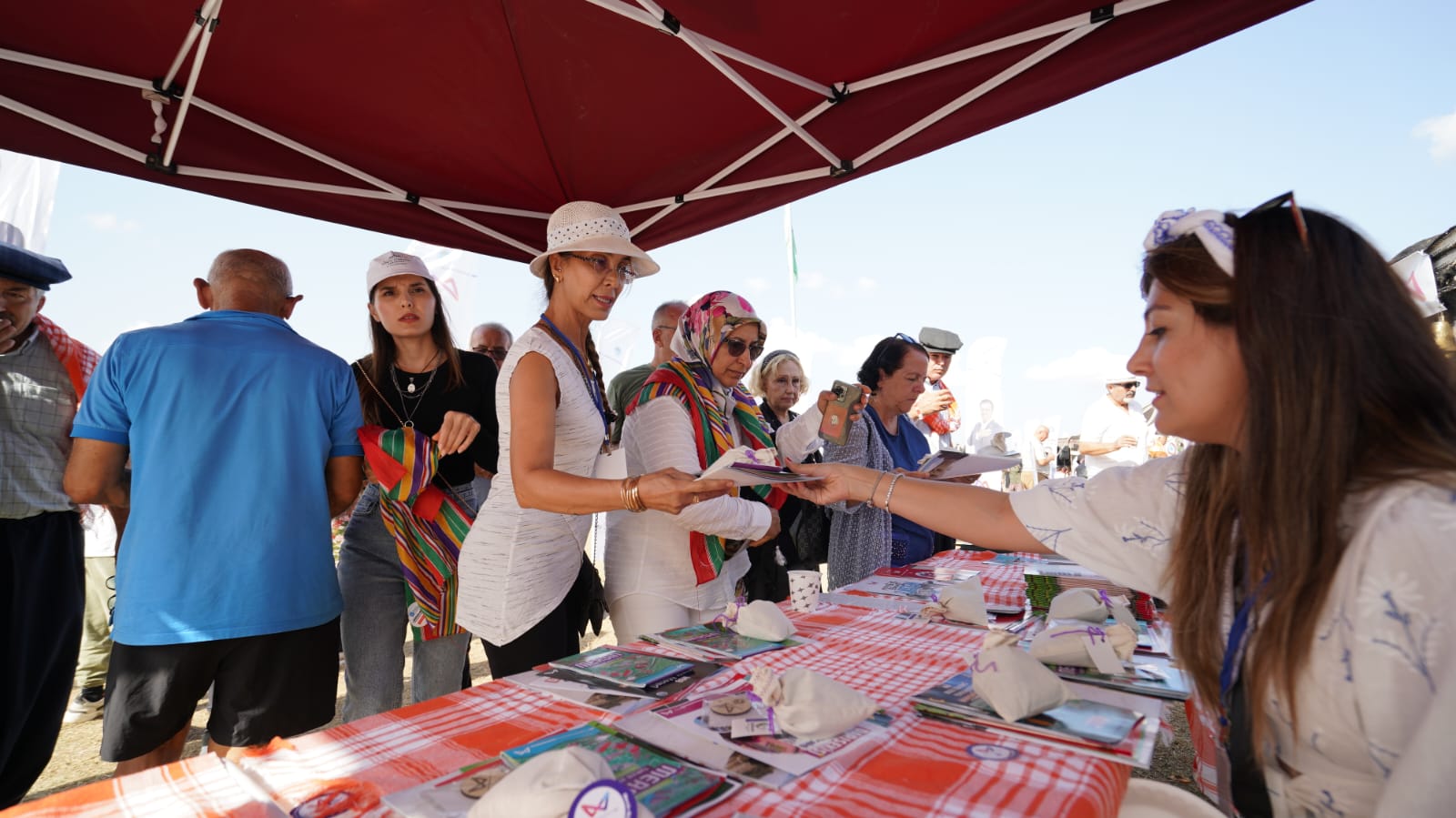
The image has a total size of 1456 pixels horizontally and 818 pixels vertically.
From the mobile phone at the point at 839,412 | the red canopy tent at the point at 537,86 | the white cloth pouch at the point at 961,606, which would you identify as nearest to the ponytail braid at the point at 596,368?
the mobile phone at the point at 839,412

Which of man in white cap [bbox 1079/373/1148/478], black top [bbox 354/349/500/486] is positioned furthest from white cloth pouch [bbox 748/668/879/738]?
man in white cap [bbox 1079/373/1148/478]

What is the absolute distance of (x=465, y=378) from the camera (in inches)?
108

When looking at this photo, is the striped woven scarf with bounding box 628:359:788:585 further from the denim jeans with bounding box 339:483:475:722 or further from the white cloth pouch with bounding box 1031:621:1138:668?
the white cloth pouch with bounding box 1031:621:1138:668

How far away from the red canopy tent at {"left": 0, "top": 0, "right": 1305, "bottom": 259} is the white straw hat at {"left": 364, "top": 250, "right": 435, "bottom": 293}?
1.91ft

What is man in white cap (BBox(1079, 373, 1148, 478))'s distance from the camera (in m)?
6.50

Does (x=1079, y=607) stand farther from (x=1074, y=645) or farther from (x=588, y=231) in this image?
(x=588, y=231)

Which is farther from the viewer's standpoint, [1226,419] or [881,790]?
[1226,419]

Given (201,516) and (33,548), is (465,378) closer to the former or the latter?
(201,516)


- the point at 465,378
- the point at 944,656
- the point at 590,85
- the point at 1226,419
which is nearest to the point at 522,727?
the point at 944,656

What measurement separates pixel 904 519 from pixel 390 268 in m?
2.58

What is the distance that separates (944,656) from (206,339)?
2124 mm

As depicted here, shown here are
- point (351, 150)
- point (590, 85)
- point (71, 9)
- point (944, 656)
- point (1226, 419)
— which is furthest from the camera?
point (351, 150)

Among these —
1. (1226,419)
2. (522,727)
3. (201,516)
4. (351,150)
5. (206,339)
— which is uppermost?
(351,150)

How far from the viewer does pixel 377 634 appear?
2486 mm
